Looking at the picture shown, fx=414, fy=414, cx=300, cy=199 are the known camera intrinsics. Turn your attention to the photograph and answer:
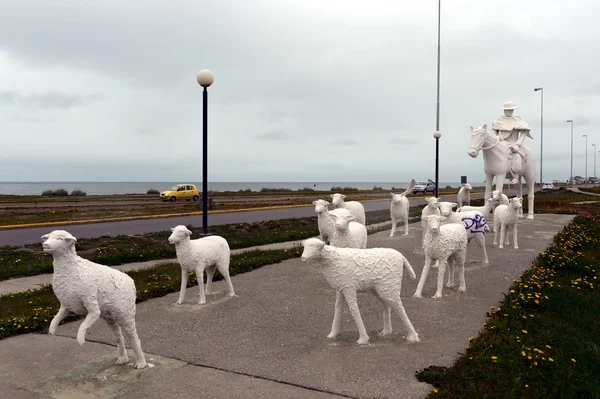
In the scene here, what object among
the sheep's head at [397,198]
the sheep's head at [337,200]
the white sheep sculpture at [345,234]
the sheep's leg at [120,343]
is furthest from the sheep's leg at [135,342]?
the sheep's head at [397,198]

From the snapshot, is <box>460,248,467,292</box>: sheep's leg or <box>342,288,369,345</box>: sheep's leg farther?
<box>460,248,467,292</box>: sheep's leg

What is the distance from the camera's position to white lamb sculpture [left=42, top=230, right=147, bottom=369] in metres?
4.04

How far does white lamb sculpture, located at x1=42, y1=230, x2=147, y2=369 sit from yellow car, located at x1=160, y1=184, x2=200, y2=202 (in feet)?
112

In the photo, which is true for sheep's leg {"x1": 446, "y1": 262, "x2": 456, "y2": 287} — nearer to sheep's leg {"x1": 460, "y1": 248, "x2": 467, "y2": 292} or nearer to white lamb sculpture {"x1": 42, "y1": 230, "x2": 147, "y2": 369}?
sheep's leg {"x1": 460, "y1": 248, "x2": 467, "y2": 292}

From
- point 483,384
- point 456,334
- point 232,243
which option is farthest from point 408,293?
point 232,243

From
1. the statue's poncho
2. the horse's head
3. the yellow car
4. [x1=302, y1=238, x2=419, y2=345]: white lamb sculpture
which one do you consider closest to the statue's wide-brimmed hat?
the statue's poncho

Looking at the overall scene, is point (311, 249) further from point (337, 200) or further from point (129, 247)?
point (129, 247)

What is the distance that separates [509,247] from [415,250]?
270cm

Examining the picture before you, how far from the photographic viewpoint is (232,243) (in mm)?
12797

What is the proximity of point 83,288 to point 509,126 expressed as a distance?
15.9 meters

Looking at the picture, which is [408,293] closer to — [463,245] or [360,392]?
[463,245]

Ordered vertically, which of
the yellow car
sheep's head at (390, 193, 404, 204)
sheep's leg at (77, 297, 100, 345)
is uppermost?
sheep's head at (390, 193, 404, 204)

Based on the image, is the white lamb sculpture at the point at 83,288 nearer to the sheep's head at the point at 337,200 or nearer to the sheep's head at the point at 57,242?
the sheep's head at the point at 57,242

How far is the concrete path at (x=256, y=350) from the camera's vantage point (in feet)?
13.4
